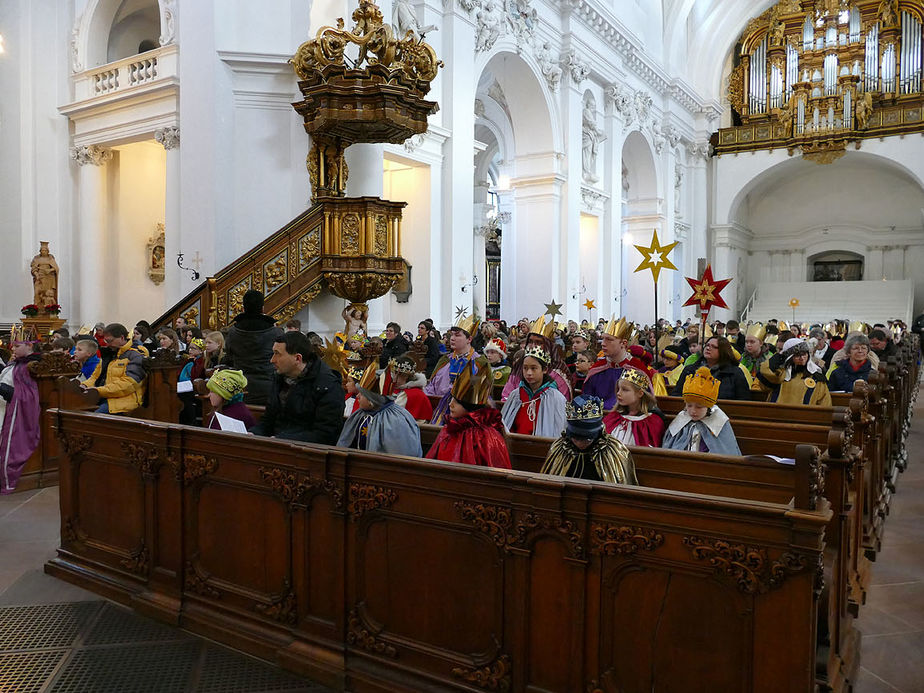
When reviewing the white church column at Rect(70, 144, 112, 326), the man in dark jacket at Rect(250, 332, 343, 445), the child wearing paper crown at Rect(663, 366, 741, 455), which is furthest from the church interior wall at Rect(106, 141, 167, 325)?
Answer: the child wearing paper crown at Rect(663, 366, 741, 455)

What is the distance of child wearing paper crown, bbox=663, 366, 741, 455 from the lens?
4145 millimetres

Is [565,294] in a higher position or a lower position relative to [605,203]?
lower

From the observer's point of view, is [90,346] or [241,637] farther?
[90,346]

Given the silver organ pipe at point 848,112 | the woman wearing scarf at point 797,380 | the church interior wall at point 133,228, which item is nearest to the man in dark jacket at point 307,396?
the woman wearing scarf at point 797,380

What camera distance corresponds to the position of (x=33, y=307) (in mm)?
13000

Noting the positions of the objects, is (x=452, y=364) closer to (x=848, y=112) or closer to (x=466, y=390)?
(x=466, y=390)

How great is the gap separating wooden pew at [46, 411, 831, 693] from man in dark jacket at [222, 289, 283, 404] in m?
1.58

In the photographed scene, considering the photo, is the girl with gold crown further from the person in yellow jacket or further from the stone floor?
the stone floor

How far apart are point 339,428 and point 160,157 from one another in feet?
46.0

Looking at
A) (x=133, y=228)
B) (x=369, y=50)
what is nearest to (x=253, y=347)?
(x=369, y=50)

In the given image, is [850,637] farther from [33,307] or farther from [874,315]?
[874,315]

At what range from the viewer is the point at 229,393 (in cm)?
461

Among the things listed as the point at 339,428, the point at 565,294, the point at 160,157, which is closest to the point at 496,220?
the point at 565,294

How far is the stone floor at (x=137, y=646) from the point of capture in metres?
3.28
